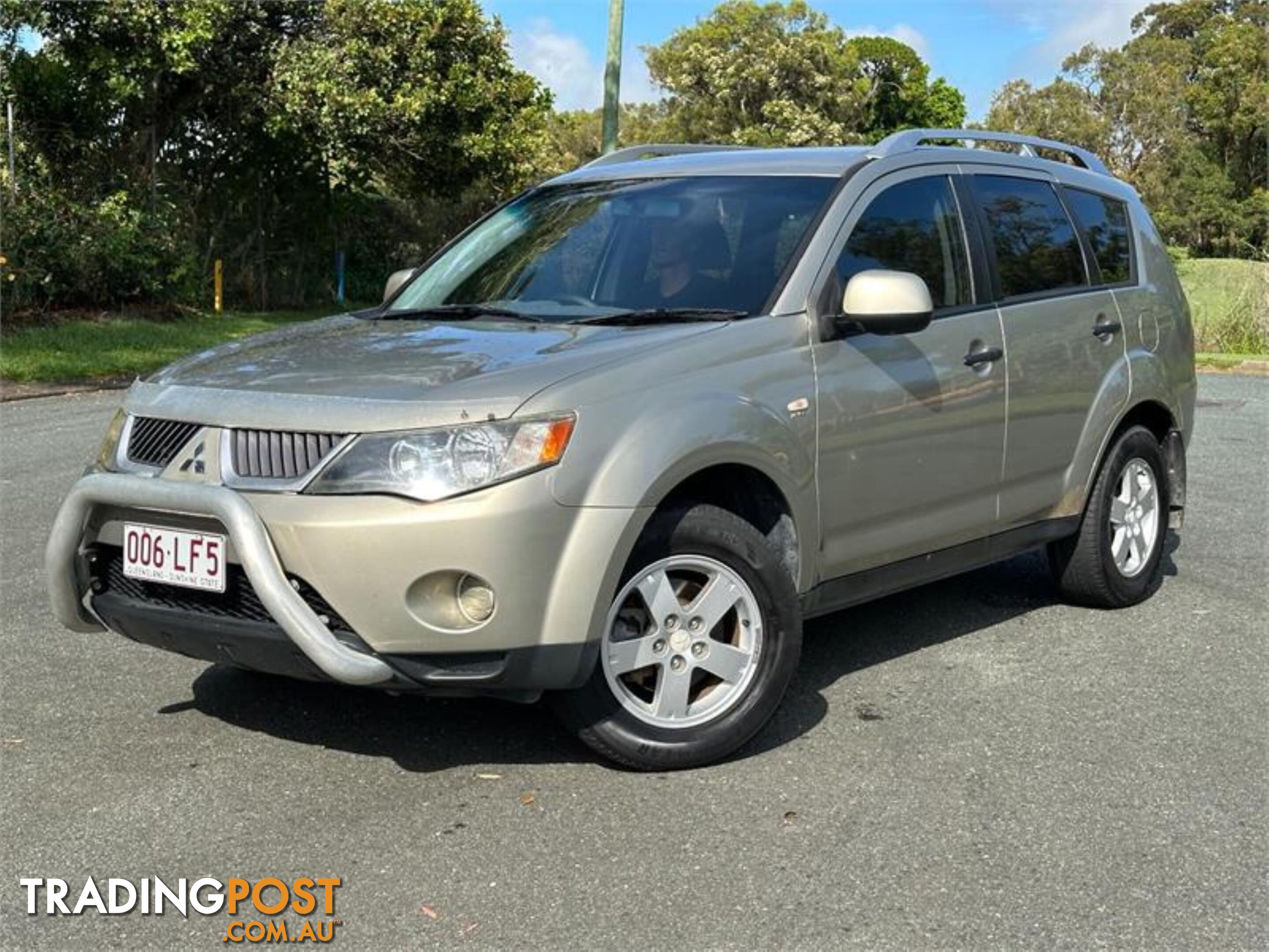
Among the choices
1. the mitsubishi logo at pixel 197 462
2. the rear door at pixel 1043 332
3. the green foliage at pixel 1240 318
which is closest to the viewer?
the mitsubishi logo at pixel 197 462

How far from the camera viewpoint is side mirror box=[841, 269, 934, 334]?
4.67 meters

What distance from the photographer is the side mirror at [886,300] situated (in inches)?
184

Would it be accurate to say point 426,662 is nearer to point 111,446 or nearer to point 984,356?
point 111,446

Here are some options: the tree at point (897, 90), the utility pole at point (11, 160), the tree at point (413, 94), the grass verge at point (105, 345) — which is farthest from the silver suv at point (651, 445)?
the tree at point (897, 90)

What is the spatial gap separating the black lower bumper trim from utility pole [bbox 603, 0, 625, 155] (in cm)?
1704

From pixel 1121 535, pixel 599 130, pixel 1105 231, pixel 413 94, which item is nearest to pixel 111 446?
pixel 1121 535

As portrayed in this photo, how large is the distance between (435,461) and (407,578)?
308 mm

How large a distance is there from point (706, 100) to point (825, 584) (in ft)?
198

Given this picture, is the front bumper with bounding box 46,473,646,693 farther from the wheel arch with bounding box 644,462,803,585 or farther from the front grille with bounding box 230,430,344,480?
the wheel arch with bounding box 644,462,803,585

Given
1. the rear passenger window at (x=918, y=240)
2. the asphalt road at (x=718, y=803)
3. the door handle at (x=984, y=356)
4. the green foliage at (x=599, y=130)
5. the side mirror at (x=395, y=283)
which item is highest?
the green foliage at (x=599, y=130)

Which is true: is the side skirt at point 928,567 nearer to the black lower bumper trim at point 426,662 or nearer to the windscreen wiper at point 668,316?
the windscreen wiper at point 668,316

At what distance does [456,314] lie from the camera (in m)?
5.13

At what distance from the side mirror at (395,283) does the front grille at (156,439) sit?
1.49m

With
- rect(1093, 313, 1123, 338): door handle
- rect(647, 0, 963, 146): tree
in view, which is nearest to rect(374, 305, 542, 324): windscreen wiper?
rect(1093, 313, 1123, 338): door handle
